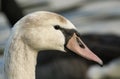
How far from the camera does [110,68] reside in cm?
1064

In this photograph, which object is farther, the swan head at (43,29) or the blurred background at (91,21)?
the blurred background at (91,21)

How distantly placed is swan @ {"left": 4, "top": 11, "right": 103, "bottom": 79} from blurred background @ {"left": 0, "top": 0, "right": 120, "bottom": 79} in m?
5.33

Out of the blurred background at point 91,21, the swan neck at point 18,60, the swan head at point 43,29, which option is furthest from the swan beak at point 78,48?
the blurred background at point 91,21

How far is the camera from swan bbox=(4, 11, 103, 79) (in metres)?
4.73

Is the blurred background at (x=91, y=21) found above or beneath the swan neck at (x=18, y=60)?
beneath

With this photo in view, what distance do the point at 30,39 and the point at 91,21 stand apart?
972cm

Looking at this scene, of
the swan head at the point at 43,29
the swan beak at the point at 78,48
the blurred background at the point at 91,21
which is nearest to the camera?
the swan head at the point at 43,29

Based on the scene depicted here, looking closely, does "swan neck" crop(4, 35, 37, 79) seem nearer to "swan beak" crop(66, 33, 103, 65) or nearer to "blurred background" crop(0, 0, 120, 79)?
"swan beak" crop(66, 33, 103, 65)

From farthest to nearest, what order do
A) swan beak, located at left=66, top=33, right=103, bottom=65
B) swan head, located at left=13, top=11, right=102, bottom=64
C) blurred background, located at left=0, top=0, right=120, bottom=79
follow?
1. blurred background, located at left=0, top=0, right=120, bottom=79
2. swan beak, located at left=66, top=33, right=103, bottom=65
3. swan head, located at left=13, top=11, right=102, bottom=64

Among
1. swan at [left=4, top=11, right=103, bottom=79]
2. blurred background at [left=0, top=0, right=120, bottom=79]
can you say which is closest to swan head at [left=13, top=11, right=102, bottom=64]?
swan at [left=4, top=11, right=103, bottom=79]

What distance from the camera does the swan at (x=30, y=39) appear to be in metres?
4.73

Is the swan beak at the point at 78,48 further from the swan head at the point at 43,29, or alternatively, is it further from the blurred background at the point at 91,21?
the blurred background at the point at 91,21

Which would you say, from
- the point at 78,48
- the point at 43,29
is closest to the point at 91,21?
the point at 78,48

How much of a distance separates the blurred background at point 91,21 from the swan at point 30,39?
533cm
